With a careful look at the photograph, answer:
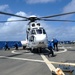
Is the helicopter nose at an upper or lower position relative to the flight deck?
upper

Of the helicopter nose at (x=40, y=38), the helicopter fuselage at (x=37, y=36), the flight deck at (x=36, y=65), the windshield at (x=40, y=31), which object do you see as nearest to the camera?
the flight deck at (x=36, y=65)

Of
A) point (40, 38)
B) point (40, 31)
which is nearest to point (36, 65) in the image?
point (40, 38)

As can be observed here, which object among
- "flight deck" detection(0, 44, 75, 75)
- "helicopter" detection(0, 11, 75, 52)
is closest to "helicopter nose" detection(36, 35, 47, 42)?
"helicopter" detection(0, 11, 75, 52)

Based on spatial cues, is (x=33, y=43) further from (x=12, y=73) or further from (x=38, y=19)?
(x=12, y=73)

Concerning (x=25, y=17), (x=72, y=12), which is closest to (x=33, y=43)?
(x=25, y=17)

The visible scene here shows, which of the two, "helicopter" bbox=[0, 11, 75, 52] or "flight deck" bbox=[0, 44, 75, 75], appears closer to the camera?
"flight deck" bbox=[0, 44, 75, 75]

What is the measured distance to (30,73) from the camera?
1462 centimetres

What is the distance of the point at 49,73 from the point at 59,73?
172 inches

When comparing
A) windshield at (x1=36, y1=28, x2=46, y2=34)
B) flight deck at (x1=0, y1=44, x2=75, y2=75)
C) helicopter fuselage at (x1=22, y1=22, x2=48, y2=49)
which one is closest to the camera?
flight deck at (x1=0, y1=44, x2=75, y2=75)

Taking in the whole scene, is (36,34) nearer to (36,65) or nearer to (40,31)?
(40,31)

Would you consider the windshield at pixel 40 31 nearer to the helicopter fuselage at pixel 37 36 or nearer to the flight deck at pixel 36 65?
the helicopter fuselage at pixel 37 36

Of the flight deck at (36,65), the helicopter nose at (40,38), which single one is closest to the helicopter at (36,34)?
the helicopter nose at (40,38)

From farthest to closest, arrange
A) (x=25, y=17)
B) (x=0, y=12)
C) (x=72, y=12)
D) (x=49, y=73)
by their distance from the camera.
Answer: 1. (x=25, y=17)
2. (x=72, y=12)
3. (x=0, y=12)
4. (x=49, y=73)

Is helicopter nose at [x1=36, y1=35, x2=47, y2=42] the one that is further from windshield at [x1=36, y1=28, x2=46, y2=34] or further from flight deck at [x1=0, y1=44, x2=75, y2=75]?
flight deck at [x1=0, y1=44, x2=75, y2=75]
